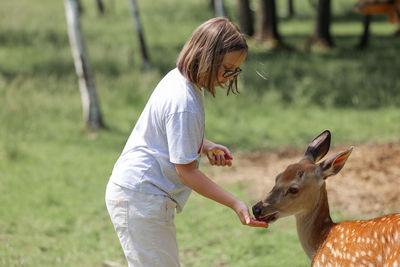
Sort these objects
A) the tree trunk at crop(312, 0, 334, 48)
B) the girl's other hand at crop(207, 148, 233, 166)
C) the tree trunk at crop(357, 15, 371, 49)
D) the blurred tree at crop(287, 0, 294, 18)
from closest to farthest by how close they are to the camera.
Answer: the girl's other hand at crop(207, 148, 233, 166)
the tree trunk at crop(357, 15, 371, 49)
the tree trunk at crop(312, 0, 334, 48)
the blurred tree at crop(287, 0, 294, 18)

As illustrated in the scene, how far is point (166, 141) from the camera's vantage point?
2984 millimetres

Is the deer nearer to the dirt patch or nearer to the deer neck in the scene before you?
the deer neck

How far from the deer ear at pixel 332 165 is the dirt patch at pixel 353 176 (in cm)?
193

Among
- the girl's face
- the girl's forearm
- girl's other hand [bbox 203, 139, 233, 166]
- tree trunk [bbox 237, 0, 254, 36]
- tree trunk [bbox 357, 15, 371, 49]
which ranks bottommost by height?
tree trunk [bbox 357, 15, 371, 49]

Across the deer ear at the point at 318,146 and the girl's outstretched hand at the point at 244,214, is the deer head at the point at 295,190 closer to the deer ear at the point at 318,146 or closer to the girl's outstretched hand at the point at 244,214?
the deer ear at the point at 318,146

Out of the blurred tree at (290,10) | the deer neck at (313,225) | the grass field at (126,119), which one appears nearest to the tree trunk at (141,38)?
the grass field at (126,119)

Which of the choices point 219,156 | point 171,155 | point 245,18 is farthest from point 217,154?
point 245,18

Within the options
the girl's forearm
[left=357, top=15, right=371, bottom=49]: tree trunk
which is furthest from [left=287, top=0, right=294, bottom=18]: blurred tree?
the girl's forearm

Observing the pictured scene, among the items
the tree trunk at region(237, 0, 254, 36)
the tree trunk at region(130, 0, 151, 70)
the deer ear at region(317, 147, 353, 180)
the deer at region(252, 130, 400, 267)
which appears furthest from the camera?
the tree trunk at region(237, 0, 254, 36)

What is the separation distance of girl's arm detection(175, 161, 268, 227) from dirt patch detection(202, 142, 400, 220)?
2422 millimetres

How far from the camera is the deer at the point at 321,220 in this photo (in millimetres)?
2930

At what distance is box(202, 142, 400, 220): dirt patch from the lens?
5961mm

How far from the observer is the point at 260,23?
17.1m

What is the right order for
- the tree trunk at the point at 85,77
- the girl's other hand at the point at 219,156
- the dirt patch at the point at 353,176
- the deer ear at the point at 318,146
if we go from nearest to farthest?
the girl's other hand at the point at 219,156, the deer ear at the point at 318,146, the dirt patch at the point at 353,176, the tree trunk at the point at 85,77
